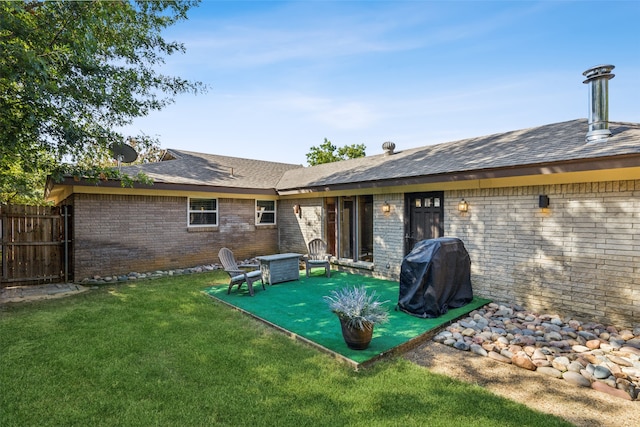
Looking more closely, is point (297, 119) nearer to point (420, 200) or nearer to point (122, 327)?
point (420, 200)

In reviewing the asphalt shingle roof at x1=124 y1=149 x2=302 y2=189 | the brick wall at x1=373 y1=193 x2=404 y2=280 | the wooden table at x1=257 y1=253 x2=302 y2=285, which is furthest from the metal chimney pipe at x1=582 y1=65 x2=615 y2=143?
the asphalt shingle roof at x1=124 y1=149 x2=302 y2=189

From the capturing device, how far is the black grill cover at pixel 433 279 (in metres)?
5.38

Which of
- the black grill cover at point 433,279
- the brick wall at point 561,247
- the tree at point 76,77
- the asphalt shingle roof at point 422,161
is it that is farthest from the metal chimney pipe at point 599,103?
the tree at point 76,77

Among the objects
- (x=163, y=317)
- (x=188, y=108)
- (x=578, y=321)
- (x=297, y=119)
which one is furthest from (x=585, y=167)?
(x=297, y=119)

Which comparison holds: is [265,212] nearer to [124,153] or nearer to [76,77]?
[124,153]

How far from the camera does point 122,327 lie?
196 inches

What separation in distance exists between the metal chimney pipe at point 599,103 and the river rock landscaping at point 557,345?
129 inches

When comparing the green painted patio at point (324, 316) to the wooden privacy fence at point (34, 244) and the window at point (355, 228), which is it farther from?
the wooden privacy fence at point (34, 244)

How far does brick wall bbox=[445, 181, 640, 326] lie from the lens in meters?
4.82

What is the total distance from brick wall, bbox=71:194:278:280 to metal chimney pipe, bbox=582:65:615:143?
9819 millimetres

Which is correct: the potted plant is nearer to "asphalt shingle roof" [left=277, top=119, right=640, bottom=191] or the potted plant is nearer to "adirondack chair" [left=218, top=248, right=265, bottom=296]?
"adirondack chair" [left=218, top=248, right=265, bottom=296]

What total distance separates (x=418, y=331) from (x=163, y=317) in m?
4.40

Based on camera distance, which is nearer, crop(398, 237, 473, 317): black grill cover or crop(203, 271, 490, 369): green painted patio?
crop(203, 271, 490, 369): green painted patio

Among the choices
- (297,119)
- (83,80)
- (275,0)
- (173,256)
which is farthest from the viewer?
(297,119)
